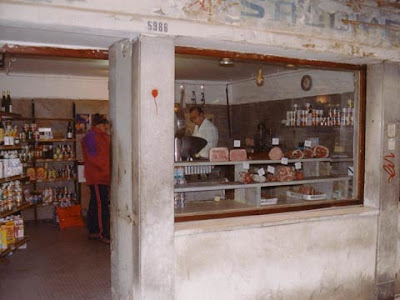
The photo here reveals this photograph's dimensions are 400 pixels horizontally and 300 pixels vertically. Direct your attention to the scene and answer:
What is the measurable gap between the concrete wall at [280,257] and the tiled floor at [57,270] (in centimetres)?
166

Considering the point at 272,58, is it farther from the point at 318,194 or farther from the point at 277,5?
the point at 318,194

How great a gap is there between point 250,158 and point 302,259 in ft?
5.43

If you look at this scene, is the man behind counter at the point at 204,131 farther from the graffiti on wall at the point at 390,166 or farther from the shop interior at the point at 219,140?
the graffiti on wall at the point at 390,166

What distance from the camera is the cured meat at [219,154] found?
5.02 metres

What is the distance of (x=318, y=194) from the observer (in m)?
5.21

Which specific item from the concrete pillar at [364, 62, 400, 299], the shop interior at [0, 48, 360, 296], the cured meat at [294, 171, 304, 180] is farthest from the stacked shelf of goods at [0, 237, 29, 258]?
the concrete pillar at [364, 62, 400, 299]

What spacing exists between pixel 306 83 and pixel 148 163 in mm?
5217

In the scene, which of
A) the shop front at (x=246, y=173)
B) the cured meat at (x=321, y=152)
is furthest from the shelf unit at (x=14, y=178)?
the cured meat at (x=321, y=152)

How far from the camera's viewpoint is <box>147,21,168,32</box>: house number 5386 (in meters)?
3.13

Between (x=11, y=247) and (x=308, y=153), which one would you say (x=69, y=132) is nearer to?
(x=11, y=247)

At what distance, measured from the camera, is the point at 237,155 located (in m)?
5.18

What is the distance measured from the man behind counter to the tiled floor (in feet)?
6.75

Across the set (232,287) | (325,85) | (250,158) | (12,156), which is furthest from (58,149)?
(232,287)

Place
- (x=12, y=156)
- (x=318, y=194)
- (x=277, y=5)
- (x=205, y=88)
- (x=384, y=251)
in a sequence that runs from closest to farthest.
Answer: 1. (x=277, y=5)
2. (x=384, y=251)
3. (x=318, y=194)
4. (x=12, y=156)
5. (x=205, y=88)
